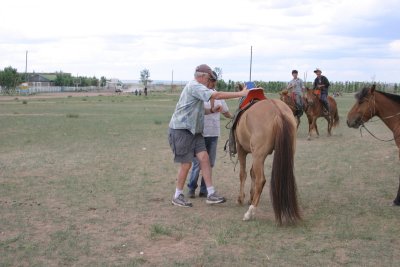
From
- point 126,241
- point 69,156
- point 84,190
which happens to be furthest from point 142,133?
point 126,241

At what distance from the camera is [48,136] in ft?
51.4

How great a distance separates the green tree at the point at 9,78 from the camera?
76625 mm

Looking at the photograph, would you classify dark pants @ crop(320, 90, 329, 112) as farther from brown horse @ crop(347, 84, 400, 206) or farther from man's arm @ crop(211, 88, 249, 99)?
man's arm @ crop(211, 88, 249, 99)

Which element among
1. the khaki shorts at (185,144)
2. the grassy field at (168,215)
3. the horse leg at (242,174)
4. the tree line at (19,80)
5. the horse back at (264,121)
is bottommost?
the grassy field at (168,215)

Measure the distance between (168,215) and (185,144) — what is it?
1028 millimetres

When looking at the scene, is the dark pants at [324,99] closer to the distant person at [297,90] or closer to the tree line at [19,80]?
the distant person at [297,90]

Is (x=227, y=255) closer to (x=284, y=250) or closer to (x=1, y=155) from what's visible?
(x=284, y=250)

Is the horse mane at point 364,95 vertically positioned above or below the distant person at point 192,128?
above

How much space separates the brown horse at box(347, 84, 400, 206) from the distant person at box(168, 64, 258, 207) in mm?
2130

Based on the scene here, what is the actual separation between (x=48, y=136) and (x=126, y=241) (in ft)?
36.1

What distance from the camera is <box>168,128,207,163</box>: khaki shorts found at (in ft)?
23.0

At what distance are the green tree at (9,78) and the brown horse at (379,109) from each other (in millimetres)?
75821

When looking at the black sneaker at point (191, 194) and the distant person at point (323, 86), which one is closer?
the black sneaker at point (191, 194)

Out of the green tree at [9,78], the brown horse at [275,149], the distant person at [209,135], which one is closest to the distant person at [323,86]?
the distant person at [209,135]
